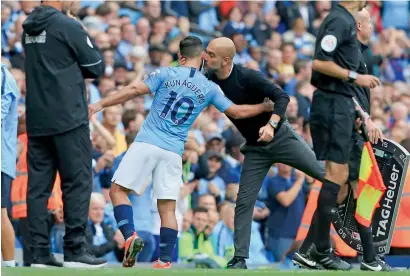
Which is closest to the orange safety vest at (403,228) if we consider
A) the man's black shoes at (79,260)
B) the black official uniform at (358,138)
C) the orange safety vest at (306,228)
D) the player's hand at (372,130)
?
the orange safety vest at (306,228)

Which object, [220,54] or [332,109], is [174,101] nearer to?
[220,54]

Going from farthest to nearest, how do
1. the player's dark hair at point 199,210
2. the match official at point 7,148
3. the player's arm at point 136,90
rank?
the player's dark hair at point 199,210 → the match official at point 7,148 → the player's arm at point 136,90

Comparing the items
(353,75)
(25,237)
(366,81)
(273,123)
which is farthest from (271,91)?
(25,237)

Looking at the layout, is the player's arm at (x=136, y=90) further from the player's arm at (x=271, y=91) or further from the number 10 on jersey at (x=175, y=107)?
the player's arm at (x=271, y=91)

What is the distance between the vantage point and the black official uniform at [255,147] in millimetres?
12422

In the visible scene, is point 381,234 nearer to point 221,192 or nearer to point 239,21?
point 221,192

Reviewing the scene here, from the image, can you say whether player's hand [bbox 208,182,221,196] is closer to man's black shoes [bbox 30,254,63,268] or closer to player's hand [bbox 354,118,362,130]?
player's hand [bbox 354,118,362,130]

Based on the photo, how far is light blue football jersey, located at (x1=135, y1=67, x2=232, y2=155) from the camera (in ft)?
39.3

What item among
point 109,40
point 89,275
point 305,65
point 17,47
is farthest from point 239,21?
point 89,275

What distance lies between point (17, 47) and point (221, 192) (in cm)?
339

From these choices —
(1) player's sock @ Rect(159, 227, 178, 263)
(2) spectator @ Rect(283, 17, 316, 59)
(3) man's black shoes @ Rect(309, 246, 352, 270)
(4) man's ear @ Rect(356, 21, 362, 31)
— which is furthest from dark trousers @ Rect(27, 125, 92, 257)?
(2) spectator @ Rect(283, 17, 316, 59)

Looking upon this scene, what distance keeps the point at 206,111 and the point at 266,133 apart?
681 cm

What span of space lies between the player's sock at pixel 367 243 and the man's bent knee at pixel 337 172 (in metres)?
0.51

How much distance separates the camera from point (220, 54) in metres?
12.3
